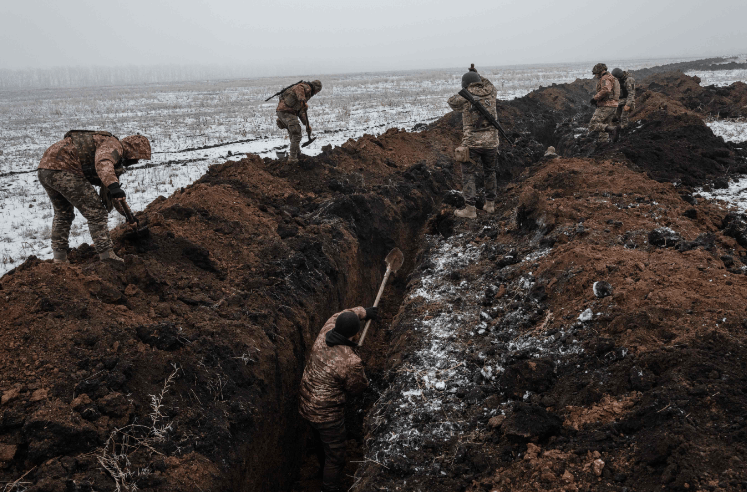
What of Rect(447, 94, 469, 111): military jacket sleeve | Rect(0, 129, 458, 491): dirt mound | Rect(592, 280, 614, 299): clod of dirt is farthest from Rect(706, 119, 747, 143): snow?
Rect(0, 129, 458, 491): dirt mound

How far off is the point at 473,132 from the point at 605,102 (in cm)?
504

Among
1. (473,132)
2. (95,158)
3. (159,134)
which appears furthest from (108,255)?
(159,134)

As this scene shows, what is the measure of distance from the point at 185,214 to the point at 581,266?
4.66 meters

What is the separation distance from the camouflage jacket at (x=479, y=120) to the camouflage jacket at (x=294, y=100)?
3050 millimetres

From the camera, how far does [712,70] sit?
1367 inches

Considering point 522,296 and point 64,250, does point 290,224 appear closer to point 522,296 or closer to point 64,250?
point 64,250

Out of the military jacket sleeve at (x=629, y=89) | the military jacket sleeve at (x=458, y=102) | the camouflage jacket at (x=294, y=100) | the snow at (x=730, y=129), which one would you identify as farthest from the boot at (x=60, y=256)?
the snow at (x=730, y=129)

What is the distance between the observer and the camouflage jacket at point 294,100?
8.06 m

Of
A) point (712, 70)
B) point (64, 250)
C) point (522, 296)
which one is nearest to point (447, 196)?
point (522, 296)

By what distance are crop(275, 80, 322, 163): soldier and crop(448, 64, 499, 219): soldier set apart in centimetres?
298

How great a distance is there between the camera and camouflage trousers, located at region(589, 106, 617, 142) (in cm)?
995

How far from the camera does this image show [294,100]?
8086mm

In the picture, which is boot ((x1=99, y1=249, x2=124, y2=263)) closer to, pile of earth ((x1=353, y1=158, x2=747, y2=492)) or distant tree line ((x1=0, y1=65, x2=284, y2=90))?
pile of earth ((x1=353, y1=158, x2=747, y2=492))

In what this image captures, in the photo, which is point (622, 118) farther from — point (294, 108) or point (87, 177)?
point (87, 177)
